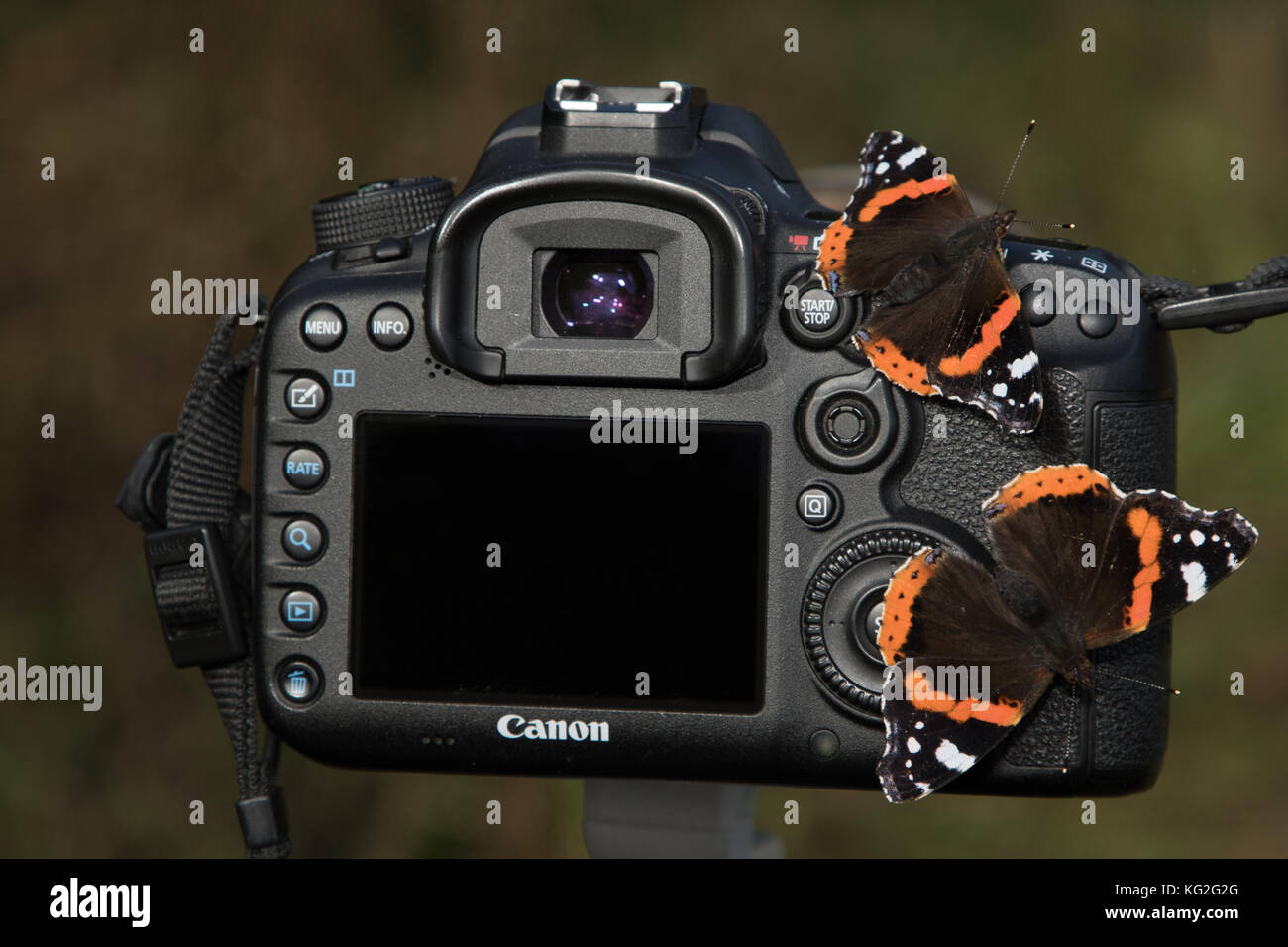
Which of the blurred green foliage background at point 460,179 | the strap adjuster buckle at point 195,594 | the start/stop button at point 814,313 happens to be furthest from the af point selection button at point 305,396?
the blurred green foliage background at point 460,179

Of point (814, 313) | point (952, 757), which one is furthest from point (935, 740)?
point (814, 313)

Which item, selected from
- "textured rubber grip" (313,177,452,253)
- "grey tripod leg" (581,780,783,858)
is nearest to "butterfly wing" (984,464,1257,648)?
"grey tripod leg" (581,780,783,858)

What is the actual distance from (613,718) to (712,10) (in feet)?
3.84

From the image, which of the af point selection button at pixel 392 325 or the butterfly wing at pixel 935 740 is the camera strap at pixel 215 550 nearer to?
the af point selection button at pixel 392 325

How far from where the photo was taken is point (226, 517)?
86 cm

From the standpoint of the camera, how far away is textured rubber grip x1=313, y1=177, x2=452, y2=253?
31.6 inches

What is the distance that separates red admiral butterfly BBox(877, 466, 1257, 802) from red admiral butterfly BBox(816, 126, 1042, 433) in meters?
0.06

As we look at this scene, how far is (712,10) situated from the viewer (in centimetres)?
170

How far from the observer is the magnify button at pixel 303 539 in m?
0.78

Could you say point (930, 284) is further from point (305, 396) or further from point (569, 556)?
point (305, 396)

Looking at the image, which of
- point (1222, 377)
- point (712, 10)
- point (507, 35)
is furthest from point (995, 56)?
point (507, 35)

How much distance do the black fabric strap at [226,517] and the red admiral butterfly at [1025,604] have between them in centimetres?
39

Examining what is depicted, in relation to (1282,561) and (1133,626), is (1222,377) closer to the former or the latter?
(1282,561)

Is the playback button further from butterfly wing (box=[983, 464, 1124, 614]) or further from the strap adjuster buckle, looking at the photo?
butterfly wing (box=[983, 464, 1124, 614])
